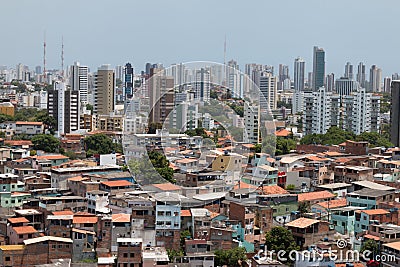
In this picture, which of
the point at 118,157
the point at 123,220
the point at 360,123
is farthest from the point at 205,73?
the point at 360,123

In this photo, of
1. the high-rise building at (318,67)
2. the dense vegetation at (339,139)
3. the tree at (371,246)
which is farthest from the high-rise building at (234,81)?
the high-rise building at (318,67)

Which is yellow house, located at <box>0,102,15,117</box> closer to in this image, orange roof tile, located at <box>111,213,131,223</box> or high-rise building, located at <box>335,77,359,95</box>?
high-rise building, located at <box>335,77,359,95</box>

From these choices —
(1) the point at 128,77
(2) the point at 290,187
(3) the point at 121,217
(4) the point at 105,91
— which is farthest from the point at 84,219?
(1) the point at 128,77

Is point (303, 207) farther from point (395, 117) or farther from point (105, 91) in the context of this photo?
point (105, 91)

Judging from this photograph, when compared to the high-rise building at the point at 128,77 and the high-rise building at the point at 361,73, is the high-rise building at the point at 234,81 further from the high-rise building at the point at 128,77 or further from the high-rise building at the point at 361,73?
the high-rise building at the point at 361,73

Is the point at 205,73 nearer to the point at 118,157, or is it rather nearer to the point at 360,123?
the point at 118,157
